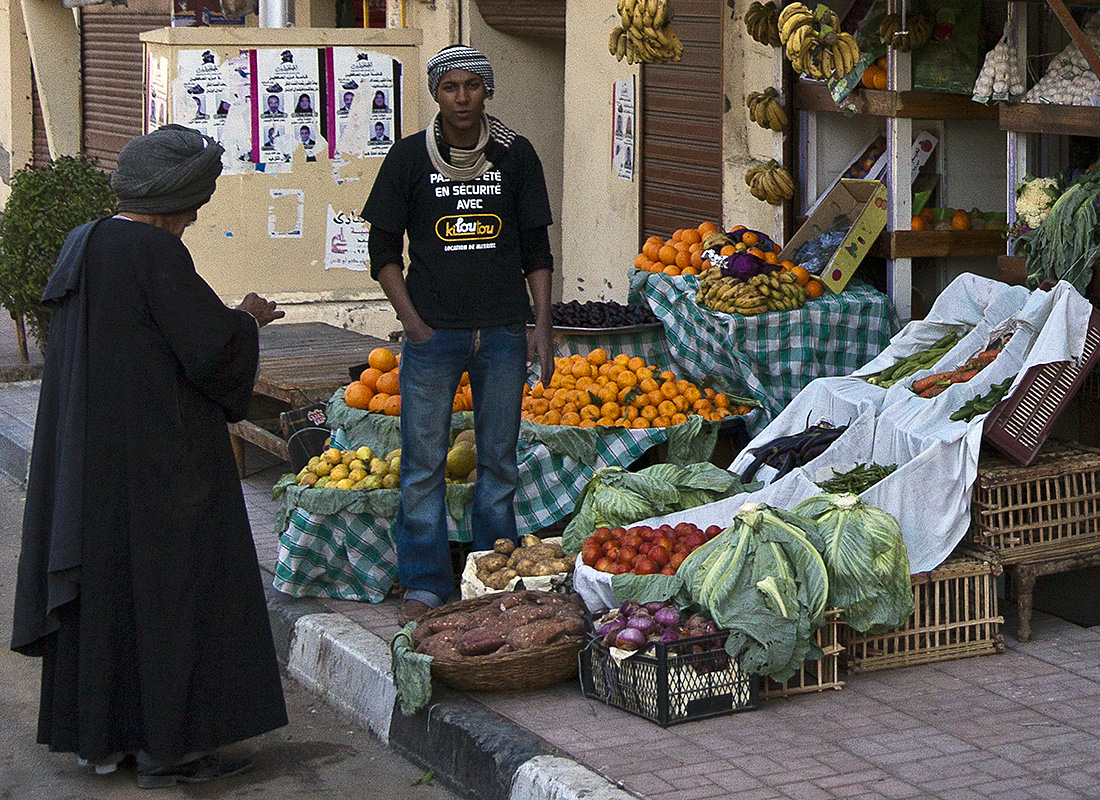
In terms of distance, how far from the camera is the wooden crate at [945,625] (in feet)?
16.7

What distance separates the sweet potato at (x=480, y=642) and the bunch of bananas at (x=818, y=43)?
2997 millimetres

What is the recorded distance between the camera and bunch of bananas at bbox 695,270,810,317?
684 centimetres

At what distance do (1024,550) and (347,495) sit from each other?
2.57 metres

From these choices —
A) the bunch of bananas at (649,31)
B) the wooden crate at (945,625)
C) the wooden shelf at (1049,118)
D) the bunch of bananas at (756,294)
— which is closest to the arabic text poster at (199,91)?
the bunch of bananas at (649,31)

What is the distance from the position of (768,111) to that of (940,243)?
45.6 inches

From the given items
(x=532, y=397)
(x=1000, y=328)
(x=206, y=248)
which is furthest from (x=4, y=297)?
(x=1000, y=328)

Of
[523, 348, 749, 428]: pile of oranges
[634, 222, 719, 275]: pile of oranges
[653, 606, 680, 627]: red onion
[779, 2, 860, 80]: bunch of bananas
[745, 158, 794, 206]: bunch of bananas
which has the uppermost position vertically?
[779, 2, 860, 80]: bunch of bananas

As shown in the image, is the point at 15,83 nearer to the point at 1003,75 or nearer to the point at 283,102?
the point at 283,102

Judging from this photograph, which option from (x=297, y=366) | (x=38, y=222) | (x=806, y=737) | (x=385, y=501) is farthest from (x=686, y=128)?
(x=806, y=737)

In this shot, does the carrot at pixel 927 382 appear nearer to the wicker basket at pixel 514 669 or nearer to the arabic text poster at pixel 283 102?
the wicker basket at pixel 514 669

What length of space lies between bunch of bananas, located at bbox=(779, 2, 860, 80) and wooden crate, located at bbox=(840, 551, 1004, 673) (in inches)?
92.0

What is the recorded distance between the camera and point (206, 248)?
10.4 meters

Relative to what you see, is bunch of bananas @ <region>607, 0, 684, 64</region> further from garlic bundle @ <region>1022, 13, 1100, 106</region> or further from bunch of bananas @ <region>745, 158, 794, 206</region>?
garlic bundle @ <region>1022, 13, 1100, 106</region>

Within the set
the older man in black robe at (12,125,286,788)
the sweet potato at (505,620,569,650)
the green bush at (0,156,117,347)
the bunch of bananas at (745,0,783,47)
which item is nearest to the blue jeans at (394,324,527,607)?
the sweet potato at (505,620,569,650)
